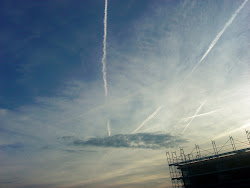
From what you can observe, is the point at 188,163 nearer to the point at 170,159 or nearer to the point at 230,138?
the point at 170,159

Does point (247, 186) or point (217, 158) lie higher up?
point (217, 158)

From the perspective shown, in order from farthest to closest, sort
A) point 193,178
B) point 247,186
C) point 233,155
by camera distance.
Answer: point 193,178 → point 233,155 → point 247,186

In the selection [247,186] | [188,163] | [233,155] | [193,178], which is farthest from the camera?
[188,163]

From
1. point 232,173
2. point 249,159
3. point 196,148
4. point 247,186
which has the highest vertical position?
point 196,148

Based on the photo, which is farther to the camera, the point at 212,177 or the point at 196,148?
the point at 196,148

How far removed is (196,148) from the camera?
5719 cm

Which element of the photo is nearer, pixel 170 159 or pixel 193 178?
pixel 193 178

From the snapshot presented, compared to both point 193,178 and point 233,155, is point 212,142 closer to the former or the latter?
point 233,155

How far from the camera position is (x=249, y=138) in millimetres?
51125

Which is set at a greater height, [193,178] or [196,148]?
[196,148]

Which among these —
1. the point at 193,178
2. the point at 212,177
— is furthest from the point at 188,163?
the point at 212,177

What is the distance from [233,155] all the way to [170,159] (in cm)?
1904

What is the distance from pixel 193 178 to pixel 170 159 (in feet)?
29.1

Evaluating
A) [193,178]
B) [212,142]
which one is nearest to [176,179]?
[193,178]
